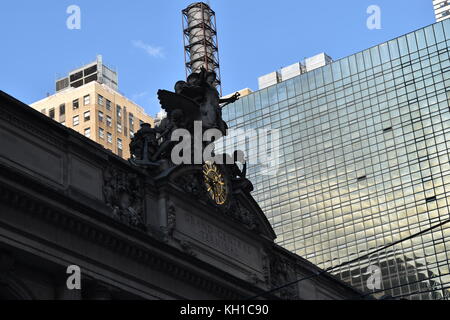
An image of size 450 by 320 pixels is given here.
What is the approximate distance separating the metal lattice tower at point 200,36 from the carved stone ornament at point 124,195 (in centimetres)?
5835

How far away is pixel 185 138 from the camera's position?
151ft

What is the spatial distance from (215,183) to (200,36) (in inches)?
2185

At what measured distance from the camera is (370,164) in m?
105

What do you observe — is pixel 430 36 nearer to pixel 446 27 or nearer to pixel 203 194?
pixel 446 27

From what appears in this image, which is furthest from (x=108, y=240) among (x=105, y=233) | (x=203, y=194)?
(x=203, y=194)

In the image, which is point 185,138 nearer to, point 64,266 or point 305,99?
point 64,266

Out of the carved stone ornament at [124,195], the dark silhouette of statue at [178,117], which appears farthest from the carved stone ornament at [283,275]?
the carved stone ornament at [124,195]

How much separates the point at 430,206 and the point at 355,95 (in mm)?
15538

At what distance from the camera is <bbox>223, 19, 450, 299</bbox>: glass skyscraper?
329 feet

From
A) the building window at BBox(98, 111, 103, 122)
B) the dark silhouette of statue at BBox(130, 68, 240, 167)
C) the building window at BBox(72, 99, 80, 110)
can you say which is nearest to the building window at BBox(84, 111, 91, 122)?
the building window at BBox(98, 111, 103, 122)

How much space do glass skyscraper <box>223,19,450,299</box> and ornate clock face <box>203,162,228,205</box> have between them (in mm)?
52210

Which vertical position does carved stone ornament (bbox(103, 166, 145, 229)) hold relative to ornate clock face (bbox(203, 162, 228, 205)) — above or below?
below
